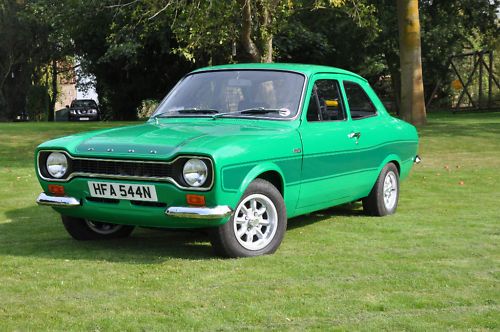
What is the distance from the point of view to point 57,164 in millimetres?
6105

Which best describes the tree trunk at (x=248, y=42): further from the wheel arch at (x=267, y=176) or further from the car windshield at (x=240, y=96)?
the wheel arch at (x=267, y=176)

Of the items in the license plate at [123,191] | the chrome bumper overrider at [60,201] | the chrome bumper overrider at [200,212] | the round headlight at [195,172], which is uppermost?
the round headlight at [195,172]

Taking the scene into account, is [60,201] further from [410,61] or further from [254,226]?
[410,61]

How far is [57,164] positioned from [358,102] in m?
3.47

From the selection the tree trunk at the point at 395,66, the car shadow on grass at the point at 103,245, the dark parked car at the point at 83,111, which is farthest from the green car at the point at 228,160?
the dark parked car at the point at 83,111

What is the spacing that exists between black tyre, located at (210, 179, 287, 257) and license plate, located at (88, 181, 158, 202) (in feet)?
1.96

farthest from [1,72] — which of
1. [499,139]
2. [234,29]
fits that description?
[499,139]

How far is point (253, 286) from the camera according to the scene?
499 cm

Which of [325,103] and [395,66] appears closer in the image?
[325,103]

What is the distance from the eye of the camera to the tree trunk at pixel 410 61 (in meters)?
22.0

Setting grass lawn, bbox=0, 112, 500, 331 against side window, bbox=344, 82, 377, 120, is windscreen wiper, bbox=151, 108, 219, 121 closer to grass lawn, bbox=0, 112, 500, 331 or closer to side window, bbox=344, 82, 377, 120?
grass lawn, bbox=0, 112, 500, 331

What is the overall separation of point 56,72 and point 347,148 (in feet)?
179

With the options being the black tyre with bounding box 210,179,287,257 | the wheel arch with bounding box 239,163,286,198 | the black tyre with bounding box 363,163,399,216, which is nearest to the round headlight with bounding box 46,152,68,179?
the black tyre with bounding box 210,179,287,257

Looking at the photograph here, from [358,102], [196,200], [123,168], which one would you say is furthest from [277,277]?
[358,102]
